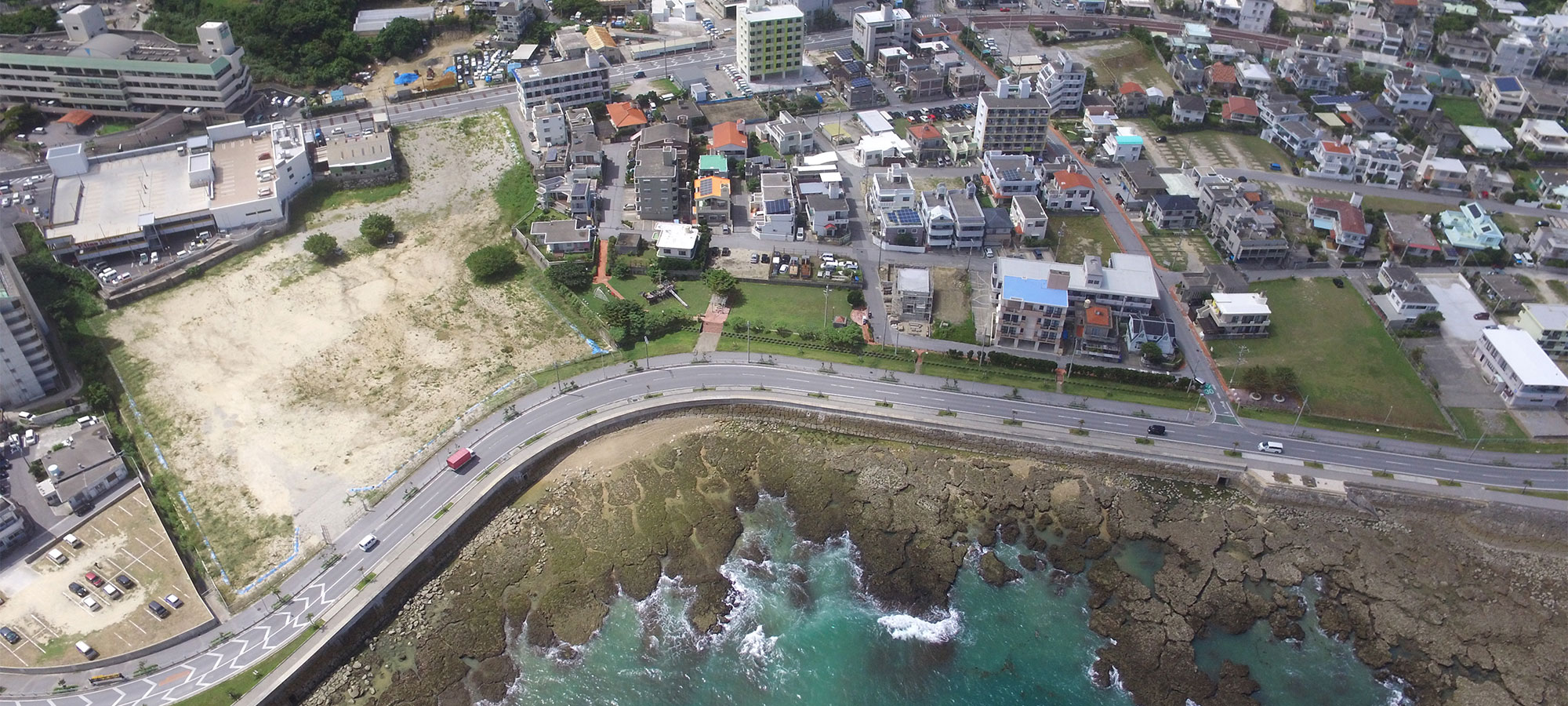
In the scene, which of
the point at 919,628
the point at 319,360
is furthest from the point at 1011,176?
the point at 319,360

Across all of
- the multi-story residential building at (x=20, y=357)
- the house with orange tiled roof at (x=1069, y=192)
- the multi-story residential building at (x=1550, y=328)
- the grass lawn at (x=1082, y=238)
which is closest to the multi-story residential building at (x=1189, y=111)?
the house with orange tiled roof at (x=1069, y=192)

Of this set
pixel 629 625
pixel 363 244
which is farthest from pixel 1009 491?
pixel 363 244

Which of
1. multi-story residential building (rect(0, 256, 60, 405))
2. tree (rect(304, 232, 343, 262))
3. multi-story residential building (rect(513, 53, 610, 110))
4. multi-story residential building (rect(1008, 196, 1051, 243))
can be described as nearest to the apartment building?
tree (rect(304, 232, 343, 262))

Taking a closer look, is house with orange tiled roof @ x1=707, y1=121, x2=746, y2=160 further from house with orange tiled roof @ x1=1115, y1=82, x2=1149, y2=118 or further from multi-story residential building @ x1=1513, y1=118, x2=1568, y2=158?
multi-story residential building @ x1=1513, y1=118, x2=1568, y2=158

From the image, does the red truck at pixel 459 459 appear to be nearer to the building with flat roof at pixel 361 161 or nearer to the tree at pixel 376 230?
the tree at pixel 376 230

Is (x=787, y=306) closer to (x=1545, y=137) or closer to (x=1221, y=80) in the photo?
(x=1221, y=80)
